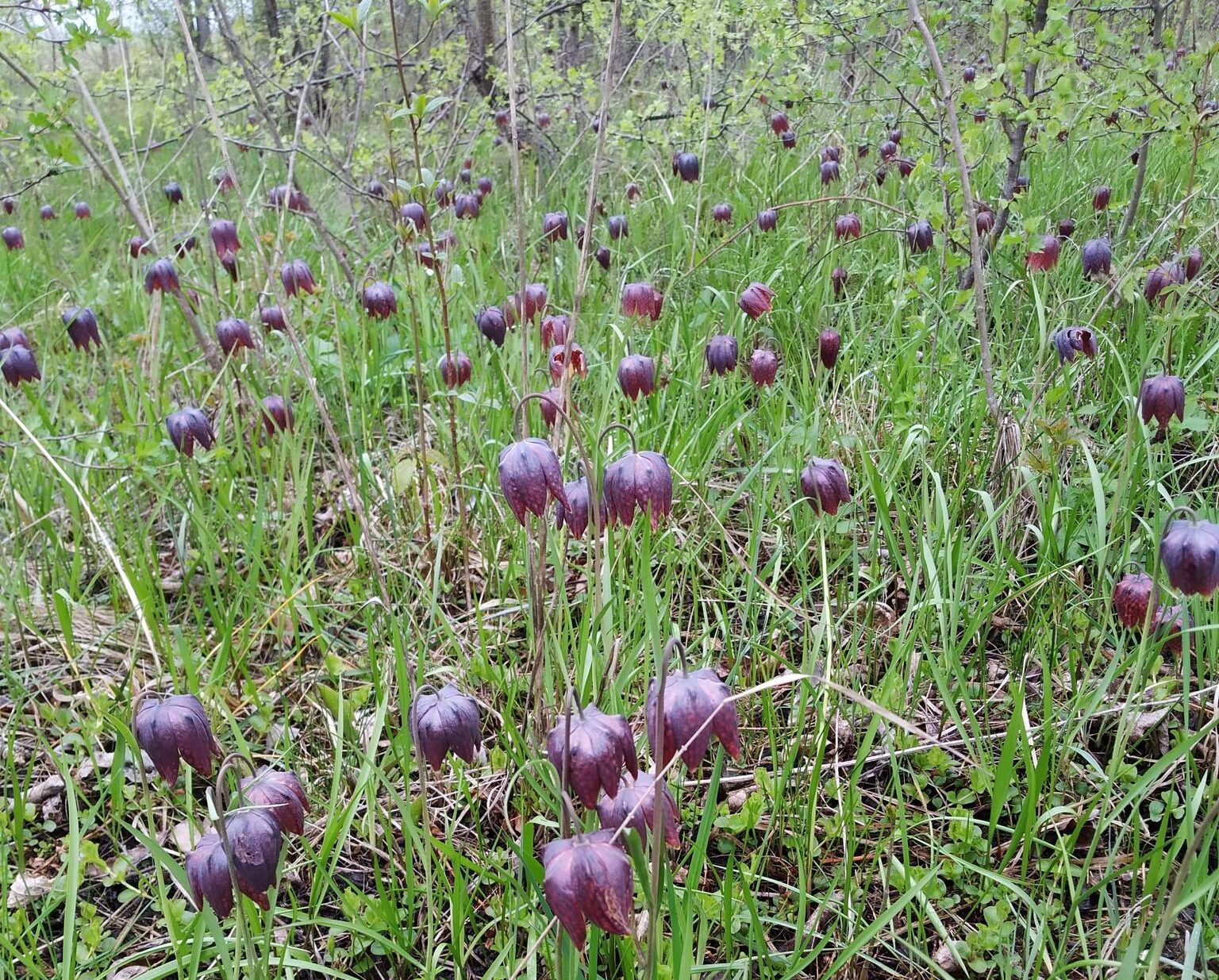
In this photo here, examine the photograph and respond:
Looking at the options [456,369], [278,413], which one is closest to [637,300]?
[456,369]

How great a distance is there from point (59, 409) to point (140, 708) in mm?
2257

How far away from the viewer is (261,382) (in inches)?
130

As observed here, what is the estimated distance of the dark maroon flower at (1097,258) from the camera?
270 cm

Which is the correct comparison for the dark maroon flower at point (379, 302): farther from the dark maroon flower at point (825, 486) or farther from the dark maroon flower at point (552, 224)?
the dark maroon flower at point (825, 486)

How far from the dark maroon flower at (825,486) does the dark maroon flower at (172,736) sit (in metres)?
1.04

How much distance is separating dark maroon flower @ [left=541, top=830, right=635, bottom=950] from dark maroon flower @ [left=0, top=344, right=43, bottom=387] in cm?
241

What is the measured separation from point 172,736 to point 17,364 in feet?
6.30

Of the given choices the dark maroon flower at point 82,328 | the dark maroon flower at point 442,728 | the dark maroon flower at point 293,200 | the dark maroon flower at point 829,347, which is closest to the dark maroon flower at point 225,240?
the dark maroon flower at point 293,200

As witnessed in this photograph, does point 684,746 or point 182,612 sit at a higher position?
point 684,746

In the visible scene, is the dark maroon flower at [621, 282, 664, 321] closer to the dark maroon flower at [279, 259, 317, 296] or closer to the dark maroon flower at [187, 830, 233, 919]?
the dark maroon flower at [279, 259, 317, 296]

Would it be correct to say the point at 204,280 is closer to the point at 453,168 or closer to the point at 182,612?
the point at 453,168

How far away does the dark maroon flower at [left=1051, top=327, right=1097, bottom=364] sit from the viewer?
2.21 metres

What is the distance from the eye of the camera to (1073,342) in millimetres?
2205

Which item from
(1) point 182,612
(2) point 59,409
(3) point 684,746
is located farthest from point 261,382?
(3) point 684,746
